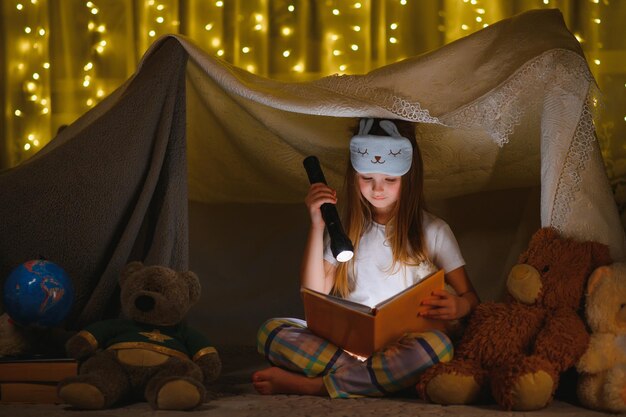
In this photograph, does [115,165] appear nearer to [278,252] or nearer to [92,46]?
[278,252]

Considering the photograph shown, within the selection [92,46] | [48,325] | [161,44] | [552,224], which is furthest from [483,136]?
[92,46]

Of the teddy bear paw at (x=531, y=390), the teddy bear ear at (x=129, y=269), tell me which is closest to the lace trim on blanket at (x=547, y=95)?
the teddy bear paw at (x=531, y=390)

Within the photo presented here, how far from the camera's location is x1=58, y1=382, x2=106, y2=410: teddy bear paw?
1.65m

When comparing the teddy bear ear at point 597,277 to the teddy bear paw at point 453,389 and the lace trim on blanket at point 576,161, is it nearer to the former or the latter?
the lace trim on blanket at point 576,161

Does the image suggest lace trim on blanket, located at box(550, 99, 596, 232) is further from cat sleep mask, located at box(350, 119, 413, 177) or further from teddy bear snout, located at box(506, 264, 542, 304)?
cat sleep mask, located at box(350, 119, 413, 177)

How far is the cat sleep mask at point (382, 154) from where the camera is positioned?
1982 mm

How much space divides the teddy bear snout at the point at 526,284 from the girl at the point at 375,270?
122 mm

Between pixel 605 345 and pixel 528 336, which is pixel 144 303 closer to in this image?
pixel 528 336

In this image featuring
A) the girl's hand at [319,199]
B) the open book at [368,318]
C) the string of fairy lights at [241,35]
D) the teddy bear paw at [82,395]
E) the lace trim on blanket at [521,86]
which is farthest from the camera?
the string of fairy lights at [241,35]

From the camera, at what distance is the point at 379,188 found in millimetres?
2014

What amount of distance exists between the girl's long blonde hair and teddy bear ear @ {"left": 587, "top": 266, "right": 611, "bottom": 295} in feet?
→ 1.28

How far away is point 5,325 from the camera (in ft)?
6.19

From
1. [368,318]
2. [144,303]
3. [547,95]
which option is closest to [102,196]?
[144,303]

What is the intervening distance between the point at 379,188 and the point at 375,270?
0.61ft
